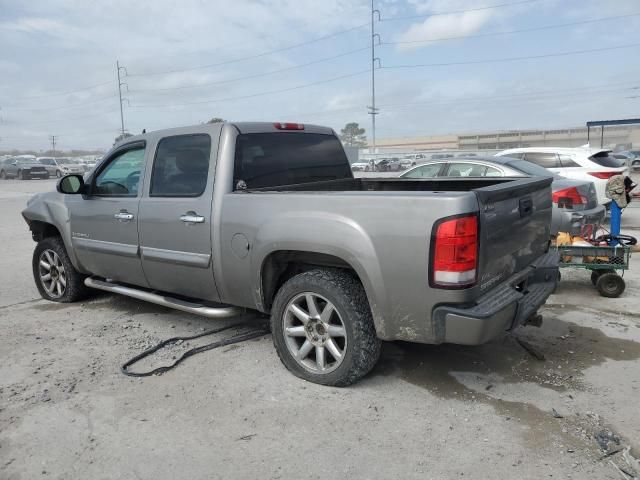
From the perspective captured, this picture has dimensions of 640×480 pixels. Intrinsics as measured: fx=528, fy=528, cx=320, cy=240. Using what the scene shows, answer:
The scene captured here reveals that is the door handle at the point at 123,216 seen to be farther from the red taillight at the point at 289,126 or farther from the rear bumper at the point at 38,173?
the rear bumper at the point at 38,173

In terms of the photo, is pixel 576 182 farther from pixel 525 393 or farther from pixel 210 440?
pixel 210 440

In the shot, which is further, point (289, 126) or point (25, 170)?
point (25, 170)

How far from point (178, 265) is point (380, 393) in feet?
6.21

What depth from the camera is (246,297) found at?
3.95 m

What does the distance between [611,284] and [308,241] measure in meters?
3.81

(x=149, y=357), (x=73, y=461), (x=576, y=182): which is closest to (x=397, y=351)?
(x=149, y=357)

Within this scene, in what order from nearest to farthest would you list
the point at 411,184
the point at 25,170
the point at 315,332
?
1. the point at 315,332
2. the point at 411,184
3. the point at 25,170

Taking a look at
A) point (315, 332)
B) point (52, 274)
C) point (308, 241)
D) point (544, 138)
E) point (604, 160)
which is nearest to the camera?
point (308, 241)

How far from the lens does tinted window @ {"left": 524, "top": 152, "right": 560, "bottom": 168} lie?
10672 mm

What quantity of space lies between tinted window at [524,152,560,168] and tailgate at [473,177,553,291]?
23.7ft

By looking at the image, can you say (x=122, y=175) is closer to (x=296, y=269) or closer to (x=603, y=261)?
(x=296, y=269)

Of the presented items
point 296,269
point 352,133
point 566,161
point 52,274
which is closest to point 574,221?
point 296,269

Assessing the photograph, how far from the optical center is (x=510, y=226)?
336cm

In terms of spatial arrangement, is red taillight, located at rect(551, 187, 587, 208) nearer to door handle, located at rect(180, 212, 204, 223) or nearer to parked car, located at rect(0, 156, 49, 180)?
door handle, located at rect(180, 212, 204, 223)
